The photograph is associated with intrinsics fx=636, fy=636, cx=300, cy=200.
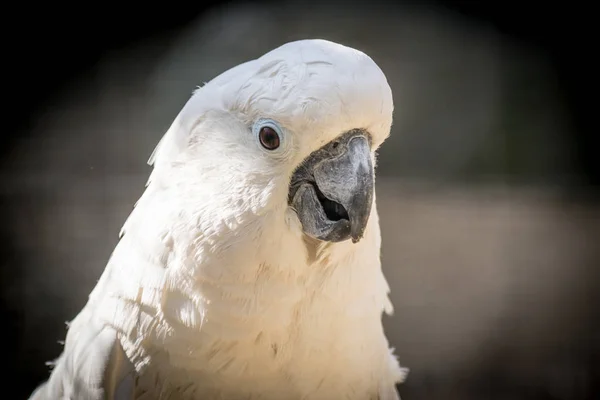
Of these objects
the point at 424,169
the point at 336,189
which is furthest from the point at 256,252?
the point at 424,169

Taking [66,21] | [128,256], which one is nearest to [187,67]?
[66,21]

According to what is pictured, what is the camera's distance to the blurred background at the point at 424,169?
7.96ft

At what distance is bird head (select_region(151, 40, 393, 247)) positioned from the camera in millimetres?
1308

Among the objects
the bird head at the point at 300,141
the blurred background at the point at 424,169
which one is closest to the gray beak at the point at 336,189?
the bird head at the point at 300,141

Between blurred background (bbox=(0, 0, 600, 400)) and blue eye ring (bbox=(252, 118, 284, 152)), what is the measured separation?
1.20 meters

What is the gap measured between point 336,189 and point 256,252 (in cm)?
22

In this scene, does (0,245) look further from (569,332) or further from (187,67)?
(569,332)

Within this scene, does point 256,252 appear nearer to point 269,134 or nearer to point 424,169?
point 269,134

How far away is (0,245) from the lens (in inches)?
91.7

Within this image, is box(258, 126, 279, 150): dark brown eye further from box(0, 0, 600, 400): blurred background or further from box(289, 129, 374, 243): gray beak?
box(0, 0, 600, 400): blurred background

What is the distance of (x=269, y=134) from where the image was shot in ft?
4.41

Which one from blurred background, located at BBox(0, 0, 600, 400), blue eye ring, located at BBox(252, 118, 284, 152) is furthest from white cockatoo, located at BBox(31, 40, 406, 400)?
blurred background, located at BBox(0, 0, 600, 400)

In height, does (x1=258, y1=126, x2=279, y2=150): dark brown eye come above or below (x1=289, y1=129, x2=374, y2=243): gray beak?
above

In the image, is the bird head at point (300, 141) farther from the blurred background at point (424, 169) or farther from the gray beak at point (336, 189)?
the blurred background at point (424, 169)
